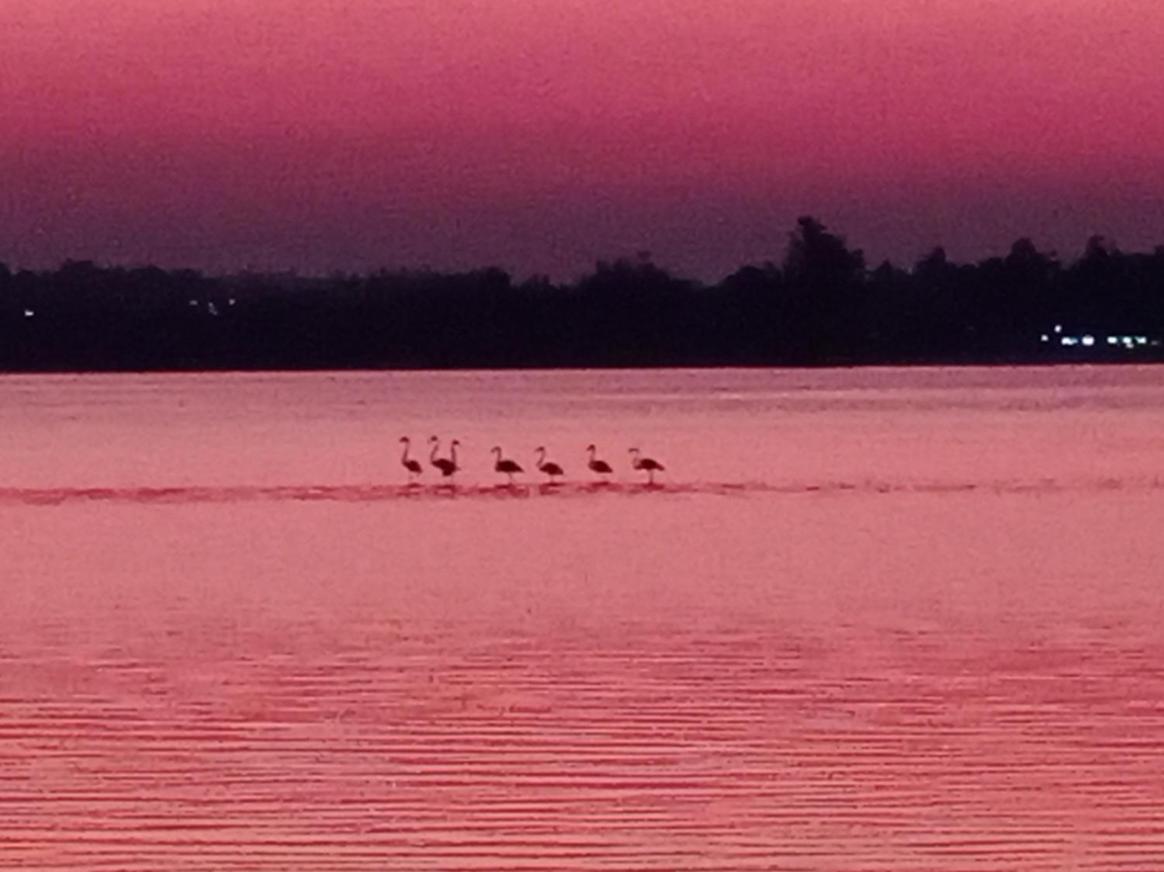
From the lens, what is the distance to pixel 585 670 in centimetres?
1065

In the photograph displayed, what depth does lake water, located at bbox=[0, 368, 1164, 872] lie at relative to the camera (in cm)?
731

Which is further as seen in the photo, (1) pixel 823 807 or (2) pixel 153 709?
(2) pixel 153 709

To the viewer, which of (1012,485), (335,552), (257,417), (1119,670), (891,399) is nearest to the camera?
(1119,670)

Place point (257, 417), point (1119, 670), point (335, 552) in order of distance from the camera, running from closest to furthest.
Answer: point (1119, 670), point (335, 552), point (257, 417)

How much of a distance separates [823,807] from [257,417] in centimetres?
3621

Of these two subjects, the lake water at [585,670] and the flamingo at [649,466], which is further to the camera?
the flamingo at [649,466]

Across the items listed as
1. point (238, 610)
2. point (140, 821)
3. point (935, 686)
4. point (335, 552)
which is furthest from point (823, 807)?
point (335, 552)

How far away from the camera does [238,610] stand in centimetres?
1316

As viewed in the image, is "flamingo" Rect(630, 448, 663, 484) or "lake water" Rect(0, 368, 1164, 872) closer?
"lake water" Rect(0, 368, 1164, 872)

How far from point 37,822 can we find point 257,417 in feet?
118

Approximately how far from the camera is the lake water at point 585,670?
24.0 ft

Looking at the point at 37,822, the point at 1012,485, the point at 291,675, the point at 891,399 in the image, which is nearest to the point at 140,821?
the point at 37,822

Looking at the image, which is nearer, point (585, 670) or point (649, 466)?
point (585, 670)

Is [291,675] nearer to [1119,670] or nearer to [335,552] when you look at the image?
[1119,670]
